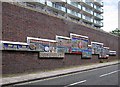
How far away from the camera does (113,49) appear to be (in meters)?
49.9

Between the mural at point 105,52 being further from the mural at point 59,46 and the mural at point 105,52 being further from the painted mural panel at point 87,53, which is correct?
the painted mural panel at point 87,53

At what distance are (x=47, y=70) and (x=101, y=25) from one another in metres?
68.3

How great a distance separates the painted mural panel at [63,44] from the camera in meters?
27.9

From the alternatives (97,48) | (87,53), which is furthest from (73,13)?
(87,53)

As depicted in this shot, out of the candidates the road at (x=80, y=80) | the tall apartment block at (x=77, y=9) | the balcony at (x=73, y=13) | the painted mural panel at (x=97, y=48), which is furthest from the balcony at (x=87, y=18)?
the road at (x=80, y=80)

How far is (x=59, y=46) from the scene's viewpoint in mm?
27938

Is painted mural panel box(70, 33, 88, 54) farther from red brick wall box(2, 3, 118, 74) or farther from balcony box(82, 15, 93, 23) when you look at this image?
balcony box(82, 15, 93, 23)

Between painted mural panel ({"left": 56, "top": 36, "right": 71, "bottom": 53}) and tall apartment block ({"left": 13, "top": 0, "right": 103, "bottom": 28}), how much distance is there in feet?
71.2

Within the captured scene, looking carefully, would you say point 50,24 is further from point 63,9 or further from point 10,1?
point 63,9

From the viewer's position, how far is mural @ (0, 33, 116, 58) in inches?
839

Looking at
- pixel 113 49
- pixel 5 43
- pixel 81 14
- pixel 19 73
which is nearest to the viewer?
pixel 5 43

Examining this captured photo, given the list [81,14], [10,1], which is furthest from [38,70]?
[81,14]

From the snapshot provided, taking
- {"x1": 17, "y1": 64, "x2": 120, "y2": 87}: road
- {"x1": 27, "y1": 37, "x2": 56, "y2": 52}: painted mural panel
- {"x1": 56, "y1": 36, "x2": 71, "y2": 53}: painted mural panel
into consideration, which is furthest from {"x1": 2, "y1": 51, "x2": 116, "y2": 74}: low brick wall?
{"x1": 17, "y1": 64, "x2": 120, "y2": 87}: road

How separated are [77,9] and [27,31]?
53469 millimetres
